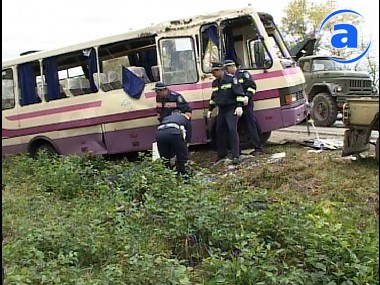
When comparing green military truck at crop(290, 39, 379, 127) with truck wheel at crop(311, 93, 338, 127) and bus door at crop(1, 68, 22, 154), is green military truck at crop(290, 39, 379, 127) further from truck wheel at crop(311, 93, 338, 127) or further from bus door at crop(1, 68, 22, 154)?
bus door at crop(1, 68, 22, 154)

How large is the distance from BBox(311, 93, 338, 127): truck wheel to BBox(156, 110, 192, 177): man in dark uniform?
676cm

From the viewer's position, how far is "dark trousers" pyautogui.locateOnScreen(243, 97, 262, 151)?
8609 millimetres

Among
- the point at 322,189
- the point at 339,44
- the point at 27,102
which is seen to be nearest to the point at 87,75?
the point at 27,102

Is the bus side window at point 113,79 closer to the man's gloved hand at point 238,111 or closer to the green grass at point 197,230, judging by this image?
the man's gloved hand at point 238,111

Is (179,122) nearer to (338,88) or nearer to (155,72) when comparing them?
(155,72)

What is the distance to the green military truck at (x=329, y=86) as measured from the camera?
1359 centimetres

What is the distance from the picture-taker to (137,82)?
9.23 meters

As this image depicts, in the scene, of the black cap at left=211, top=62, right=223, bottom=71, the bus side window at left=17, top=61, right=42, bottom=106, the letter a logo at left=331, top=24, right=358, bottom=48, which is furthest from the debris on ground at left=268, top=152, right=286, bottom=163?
the letter a logo at left=331, top=24, right=358, bottom=48

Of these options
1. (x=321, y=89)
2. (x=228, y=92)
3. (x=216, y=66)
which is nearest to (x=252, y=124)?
(x=228, y=92)

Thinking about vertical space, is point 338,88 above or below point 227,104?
below

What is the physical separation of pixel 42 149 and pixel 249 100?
13.4ft

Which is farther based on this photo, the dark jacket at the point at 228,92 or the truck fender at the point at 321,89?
the truck fender at the point at 321,89

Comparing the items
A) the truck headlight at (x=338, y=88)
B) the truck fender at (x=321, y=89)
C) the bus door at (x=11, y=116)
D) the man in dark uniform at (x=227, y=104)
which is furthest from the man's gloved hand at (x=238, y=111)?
the truck headlight at (x=338, y=88)

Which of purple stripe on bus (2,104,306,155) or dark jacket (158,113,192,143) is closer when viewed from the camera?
dark jacket (158,113,192,143)
